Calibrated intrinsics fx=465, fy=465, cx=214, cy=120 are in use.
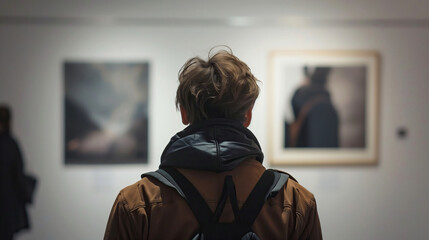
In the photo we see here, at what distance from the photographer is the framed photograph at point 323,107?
375 centimetres

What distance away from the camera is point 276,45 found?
3.74 m

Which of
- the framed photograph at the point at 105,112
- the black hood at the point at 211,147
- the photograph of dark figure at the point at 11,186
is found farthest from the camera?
the framed photograph at the point at 105,112

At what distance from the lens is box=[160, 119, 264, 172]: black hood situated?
137cm

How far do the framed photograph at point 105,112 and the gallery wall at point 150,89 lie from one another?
0.06 meters

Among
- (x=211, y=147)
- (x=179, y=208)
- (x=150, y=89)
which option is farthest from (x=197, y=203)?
(x=150, y=89)

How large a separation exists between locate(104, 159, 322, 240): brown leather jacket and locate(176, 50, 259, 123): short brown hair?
18cm

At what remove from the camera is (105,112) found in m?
3.74

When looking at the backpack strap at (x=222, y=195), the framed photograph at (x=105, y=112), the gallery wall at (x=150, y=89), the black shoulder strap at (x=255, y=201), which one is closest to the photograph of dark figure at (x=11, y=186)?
the gallery wall at (x=150, y=89)

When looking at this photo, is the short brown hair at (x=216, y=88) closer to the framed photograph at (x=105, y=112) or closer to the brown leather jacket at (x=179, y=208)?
the brown leather jacket at (x=179, y=208)

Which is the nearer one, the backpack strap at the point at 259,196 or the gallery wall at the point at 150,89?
the backpack strap at the point at 259,196

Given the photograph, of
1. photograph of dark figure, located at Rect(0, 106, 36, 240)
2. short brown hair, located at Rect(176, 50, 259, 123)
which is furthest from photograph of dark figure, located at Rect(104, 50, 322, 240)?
photograph of dark figure, located at Rect(0, 106, 36, 240)

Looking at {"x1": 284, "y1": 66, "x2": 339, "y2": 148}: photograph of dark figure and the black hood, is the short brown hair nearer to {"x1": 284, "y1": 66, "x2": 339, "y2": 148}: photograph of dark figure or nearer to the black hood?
the black hood

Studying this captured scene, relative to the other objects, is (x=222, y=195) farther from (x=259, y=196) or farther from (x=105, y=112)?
(x=105, y=112)

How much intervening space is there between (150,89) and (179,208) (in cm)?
241
